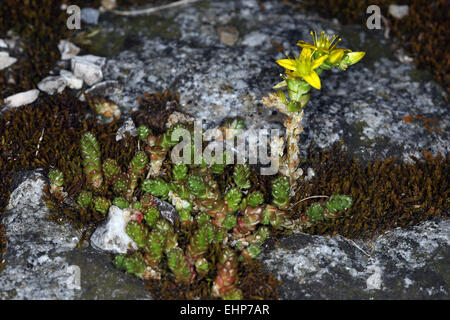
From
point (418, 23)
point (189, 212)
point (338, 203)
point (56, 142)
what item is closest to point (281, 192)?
point (338, 203)

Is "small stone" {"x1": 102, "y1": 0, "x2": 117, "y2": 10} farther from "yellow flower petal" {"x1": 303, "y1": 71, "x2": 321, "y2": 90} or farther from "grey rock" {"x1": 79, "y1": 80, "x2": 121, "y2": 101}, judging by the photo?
"yellow flower petal" {"x1": 303, "y1": 71, "x2": 321, "y2": 90}

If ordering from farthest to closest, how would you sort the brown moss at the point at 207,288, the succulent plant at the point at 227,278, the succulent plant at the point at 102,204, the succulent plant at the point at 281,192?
the succulent plant at the point at 102,204 → the succulent plant at the point at 281,192 → the brown moss at the point at 207,288 → the succulent plant at the point at 227,278

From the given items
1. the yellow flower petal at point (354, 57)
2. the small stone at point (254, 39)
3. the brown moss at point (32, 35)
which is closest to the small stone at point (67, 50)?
the brown moss at point (32, 35)

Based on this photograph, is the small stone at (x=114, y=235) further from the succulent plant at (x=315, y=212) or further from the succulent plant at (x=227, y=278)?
the succulent plant at (x=315, y=212)

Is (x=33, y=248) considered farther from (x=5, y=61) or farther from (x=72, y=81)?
(x=5, y=61)

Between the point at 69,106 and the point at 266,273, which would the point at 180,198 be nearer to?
the point at 266,273

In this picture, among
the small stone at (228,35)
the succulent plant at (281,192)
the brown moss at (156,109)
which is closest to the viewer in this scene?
the succulent plant at (281,192)
